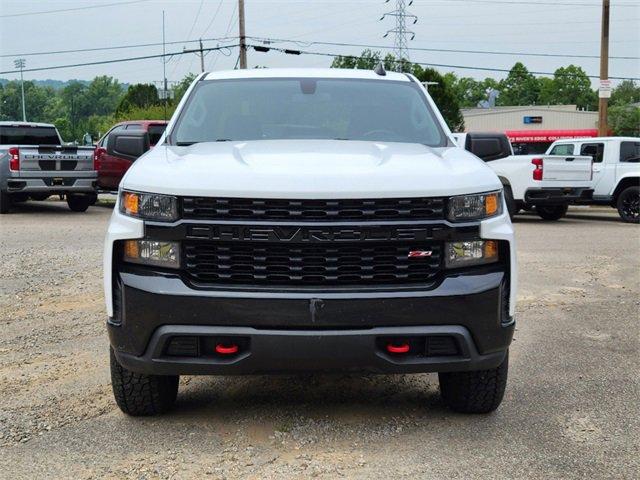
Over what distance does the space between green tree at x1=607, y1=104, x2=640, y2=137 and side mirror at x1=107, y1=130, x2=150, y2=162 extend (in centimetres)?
9045

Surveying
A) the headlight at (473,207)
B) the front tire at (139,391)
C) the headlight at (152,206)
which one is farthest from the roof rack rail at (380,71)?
the front tire at (139,391)

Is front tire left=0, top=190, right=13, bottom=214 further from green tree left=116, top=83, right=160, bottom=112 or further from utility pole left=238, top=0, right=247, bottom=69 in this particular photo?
green tree left=116, top=83, right=160, bottom=112

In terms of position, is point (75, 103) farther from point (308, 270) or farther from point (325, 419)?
point (308, 270)

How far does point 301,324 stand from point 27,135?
53.3 ft

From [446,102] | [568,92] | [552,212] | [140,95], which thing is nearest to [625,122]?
[446,102]

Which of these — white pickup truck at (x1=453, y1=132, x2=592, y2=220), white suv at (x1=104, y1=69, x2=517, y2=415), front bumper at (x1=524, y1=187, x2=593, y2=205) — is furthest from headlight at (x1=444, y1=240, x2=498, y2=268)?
front bumper at (x1=524, y1=187, x2=593, y2=205)

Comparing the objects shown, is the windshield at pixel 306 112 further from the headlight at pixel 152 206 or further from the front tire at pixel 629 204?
the front tire at pixel 629 204

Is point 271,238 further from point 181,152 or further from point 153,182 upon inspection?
point 181,152

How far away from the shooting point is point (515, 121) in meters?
83.8

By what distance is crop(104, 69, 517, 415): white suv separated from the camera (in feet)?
11.8

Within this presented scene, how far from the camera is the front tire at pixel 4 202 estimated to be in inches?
645

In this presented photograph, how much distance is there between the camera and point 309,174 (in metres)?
3.71

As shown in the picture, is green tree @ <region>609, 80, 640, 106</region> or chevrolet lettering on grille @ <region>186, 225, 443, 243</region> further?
green tree @ <region>609, 80, 640, 106</region>

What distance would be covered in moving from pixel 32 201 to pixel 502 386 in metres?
19.1
